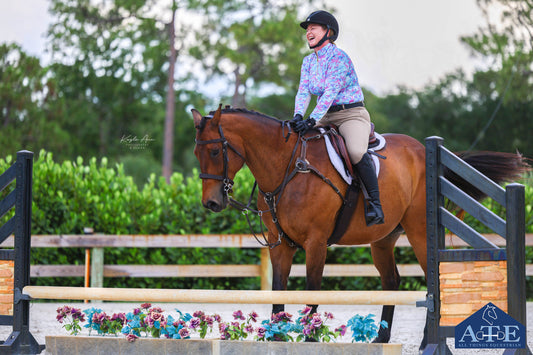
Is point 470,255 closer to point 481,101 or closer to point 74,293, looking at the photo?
point 74,293

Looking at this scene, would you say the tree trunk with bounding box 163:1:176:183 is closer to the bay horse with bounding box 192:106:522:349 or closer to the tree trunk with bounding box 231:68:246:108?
the tree trunk with bounding box 231:68:246:108

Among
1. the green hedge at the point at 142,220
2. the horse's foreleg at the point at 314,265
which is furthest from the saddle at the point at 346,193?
the green hedge at the point at 142,220

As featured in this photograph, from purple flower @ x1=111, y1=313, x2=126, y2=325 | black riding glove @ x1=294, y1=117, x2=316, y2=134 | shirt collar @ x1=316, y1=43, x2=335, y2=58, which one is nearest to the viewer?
purple flower @ x1=111, y1=313, x2=126, y2=325

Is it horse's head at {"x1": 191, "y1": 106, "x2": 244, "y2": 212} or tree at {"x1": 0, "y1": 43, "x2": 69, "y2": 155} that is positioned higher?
tree at {"x1": 0, "y1": 43, "x2": 69, "y2": 155}

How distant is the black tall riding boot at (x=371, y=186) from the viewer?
4.94m

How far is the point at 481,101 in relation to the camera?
1131 inches

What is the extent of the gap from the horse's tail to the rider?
121 centimetres

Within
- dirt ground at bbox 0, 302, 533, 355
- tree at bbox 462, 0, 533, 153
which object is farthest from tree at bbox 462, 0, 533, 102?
dirt ground at bbox 0, 302, 533, 355

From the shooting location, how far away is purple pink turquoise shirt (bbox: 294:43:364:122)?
494 centimetres

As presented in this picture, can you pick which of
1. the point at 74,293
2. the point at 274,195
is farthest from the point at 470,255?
the point at 74,293

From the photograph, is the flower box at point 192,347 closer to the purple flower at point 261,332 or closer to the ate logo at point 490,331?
the purple flower at point 261,332

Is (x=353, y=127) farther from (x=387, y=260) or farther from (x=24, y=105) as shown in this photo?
(x=24, y=105)

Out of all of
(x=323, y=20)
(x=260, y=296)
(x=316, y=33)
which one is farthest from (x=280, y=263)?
(x=323, y=20)

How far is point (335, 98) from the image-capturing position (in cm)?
517
